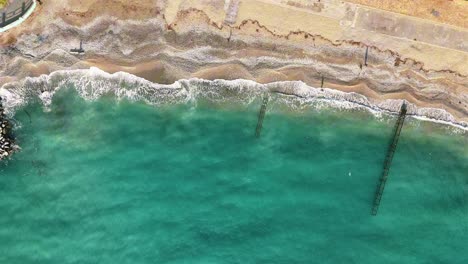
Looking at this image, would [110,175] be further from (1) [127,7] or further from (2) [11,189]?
(1) [127,7]

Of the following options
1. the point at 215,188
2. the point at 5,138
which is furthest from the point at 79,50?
the point at 215,188

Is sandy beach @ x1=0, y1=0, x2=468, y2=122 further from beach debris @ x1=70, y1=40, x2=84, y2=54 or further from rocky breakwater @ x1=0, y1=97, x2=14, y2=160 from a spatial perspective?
rocky breakwater @ x1=0, y1=97, x2=14, y2=160

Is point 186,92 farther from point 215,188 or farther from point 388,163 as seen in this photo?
point 388,163

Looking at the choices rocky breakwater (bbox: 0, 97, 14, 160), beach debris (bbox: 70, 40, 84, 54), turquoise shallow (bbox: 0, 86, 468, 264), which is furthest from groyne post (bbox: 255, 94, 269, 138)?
rocky breakwater (bbox: 0, 97, 14, 160)

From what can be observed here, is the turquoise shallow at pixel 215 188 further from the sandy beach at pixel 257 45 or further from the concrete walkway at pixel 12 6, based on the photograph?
the concrete walkway at pixel 12 6

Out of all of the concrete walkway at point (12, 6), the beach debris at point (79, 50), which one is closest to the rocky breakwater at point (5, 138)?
the beach debris at point (79, 50)
